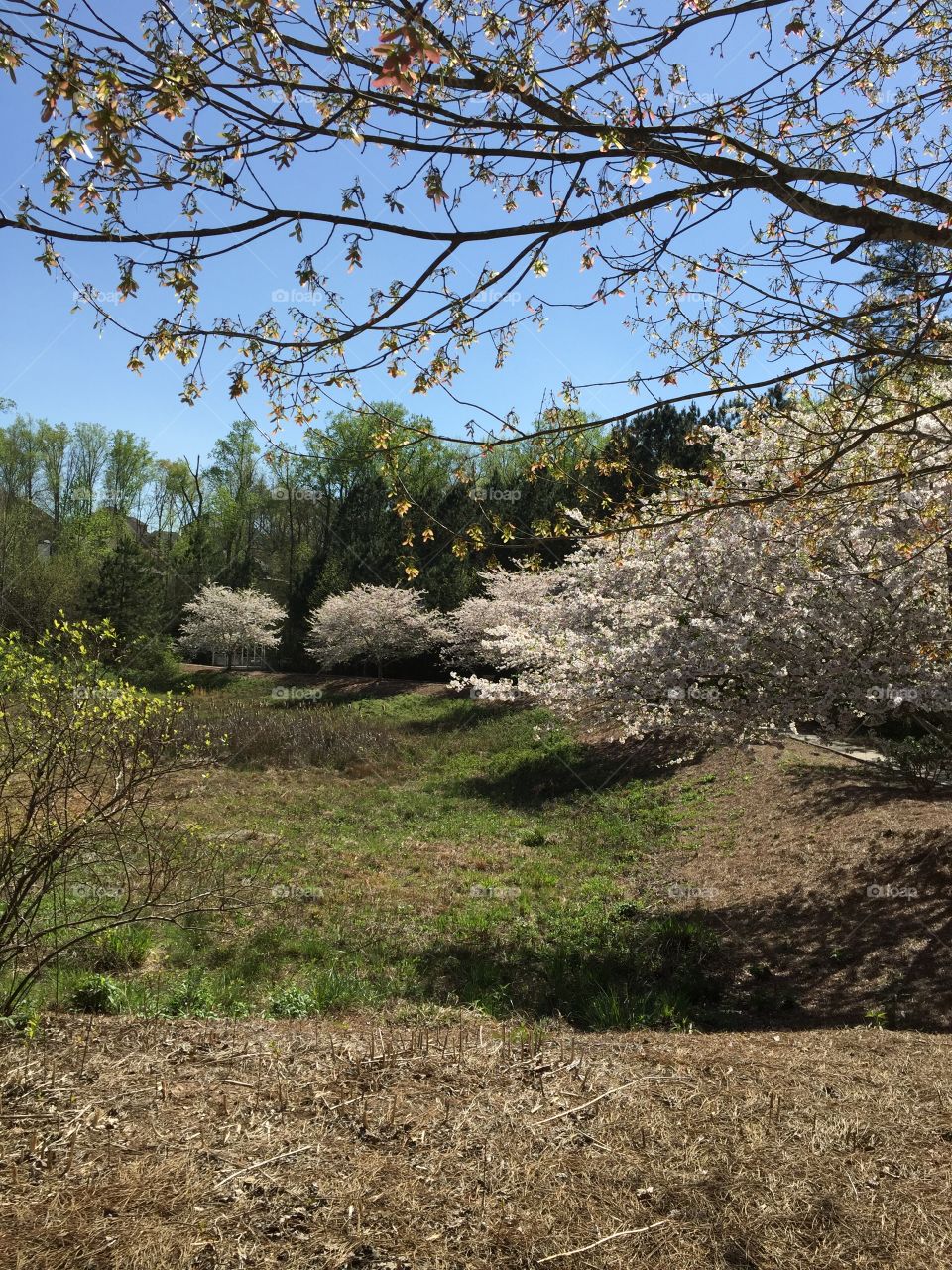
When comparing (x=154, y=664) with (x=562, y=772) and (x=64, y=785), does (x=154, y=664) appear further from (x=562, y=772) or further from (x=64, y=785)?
(x=64, y=785)

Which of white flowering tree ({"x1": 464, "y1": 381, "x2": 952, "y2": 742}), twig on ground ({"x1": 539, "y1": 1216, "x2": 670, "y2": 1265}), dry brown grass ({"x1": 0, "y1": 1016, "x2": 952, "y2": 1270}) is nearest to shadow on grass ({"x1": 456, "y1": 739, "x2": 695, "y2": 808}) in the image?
white flowering tree ({"x1": 464, "y1": 381, "x2": 952, "y2": 742})

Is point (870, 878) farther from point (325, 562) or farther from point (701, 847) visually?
point (325, 562)

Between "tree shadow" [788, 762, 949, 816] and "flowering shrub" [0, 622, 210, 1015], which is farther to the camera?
"tree shadow" [788, 762, 949, 816]

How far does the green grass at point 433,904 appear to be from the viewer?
5629 millimetres

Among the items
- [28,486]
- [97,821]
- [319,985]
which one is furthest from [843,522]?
[28,486]

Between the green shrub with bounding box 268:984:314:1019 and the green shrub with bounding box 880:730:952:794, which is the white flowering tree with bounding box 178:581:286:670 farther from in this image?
the green shrub with bounding box 268:984:314:1019

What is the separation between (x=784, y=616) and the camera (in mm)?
7484

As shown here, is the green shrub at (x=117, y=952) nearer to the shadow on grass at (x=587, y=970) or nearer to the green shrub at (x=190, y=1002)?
the green shrub at (x=190, y=1002)

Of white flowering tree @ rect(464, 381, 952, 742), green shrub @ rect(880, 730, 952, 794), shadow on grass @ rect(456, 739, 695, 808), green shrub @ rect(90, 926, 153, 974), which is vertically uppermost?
white flowering tree @ rect(464, 381, 952, 742)

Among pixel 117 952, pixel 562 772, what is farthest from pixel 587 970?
pixel 562 772

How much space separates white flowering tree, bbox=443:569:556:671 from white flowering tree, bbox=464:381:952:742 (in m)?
12.6

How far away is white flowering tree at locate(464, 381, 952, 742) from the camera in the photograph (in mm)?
6734

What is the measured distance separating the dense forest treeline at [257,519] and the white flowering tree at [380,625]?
3.26 ft

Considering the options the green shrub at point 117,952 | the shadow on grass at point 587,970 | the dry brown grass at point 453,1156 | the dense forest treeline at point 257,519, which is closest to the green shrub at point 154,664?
the dense forest treeline at point 257,519
